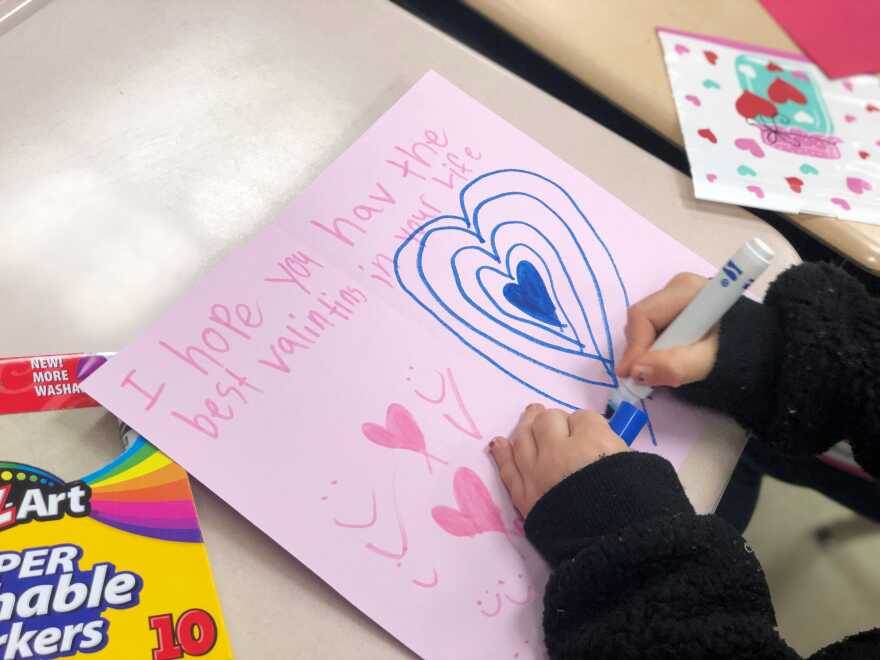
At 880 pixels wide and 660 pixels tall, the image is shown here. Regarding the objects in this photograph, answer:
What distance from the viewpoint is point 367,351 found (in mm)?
530

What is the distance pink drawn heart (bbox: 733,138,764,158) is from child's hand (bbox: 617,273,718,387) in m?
0.18

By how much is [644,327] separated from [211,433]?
0.30 m

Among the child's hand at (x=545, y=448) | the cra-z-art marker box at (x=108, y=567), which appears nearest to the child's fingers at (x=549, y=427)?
the child's hand at (x=545, y=448)

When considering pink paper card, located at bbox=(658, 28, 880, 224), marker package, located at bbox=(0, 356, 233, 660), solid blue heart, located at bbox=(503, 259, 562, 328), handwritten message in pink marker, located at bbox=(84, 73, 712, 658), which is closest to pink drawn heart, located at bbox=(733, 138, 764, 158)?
pink paper card, located at bbox=(658, 28, 880, 224)

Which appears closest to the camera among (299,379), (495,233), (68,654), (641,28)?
(68,654)

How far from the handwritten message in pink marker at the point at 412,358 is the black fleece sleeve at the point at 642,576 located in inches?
1.0

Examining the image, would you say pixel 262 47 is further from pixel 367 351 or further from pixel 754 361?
pixel 754 361

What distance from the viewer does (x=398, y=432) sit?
505 millimetres

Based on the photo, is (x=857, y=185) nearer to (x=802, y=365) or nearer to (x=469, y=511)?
(x=802, y=365)

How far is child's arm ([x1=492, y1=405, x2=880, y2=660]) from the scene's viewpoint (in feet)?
1.50

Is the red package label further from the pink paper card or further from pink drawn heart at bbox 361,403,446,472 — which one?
the pink paper card

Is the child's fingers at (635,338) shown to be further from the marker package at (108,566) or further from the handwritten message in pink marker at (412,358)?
the marker package at (108,566)

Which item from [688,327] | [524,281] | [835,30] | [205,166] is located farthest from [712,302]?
[835,30]

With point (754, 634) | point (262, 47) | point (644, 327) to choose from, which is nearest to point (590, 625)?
point (754, 634)
